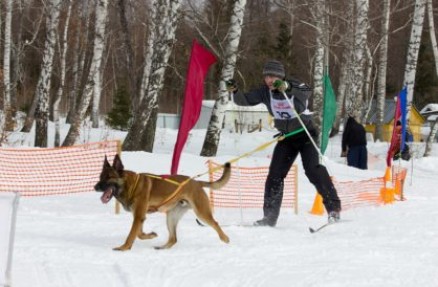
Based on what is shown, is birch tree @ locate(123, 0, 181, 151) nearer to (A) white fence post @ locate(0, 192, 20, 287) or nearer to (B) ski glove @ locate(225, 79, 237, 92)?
(B) ski glove @ locate(225, 79, 237, 92)

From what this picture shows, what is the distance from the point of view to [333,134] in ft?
89.7

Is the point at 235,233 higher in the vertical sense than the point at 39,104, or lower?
lower

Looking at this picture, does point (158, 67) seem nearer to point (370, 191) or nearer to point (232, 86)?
point (370, 191)

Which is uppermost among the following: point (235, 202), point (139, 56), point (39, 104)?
point (139, 56)

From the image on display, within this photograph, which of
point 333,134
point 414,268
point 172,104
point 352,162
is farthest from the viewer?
point 172,104

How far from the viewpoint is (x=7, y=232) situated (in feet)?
12.5

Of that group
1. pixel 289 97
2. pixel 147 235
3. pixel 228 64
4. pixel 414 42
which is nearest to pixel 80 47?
pixel 228 64

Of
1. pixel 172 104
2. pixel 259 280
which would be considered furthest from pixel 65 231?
pixel 172 104

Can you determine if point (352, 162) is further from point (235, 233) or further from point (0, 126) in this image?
point (235, 233)

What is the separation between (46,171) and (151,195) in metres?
4.35

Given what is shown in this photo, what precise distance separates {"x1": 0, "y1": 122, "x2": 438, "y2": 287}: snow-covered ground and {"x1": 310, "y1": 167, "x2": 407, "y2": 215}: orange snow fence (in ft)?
3.32

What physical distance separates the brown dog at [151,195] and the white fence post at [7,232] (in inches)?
52.3

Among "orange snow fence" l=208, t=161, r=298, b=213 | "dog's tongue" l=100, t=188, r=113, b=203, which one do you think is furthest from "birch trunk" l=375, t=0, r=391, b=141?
"dog's tongue" l=100, t=188, r=113, b=203

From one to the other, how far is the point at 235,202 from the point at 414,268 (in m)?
4.54
